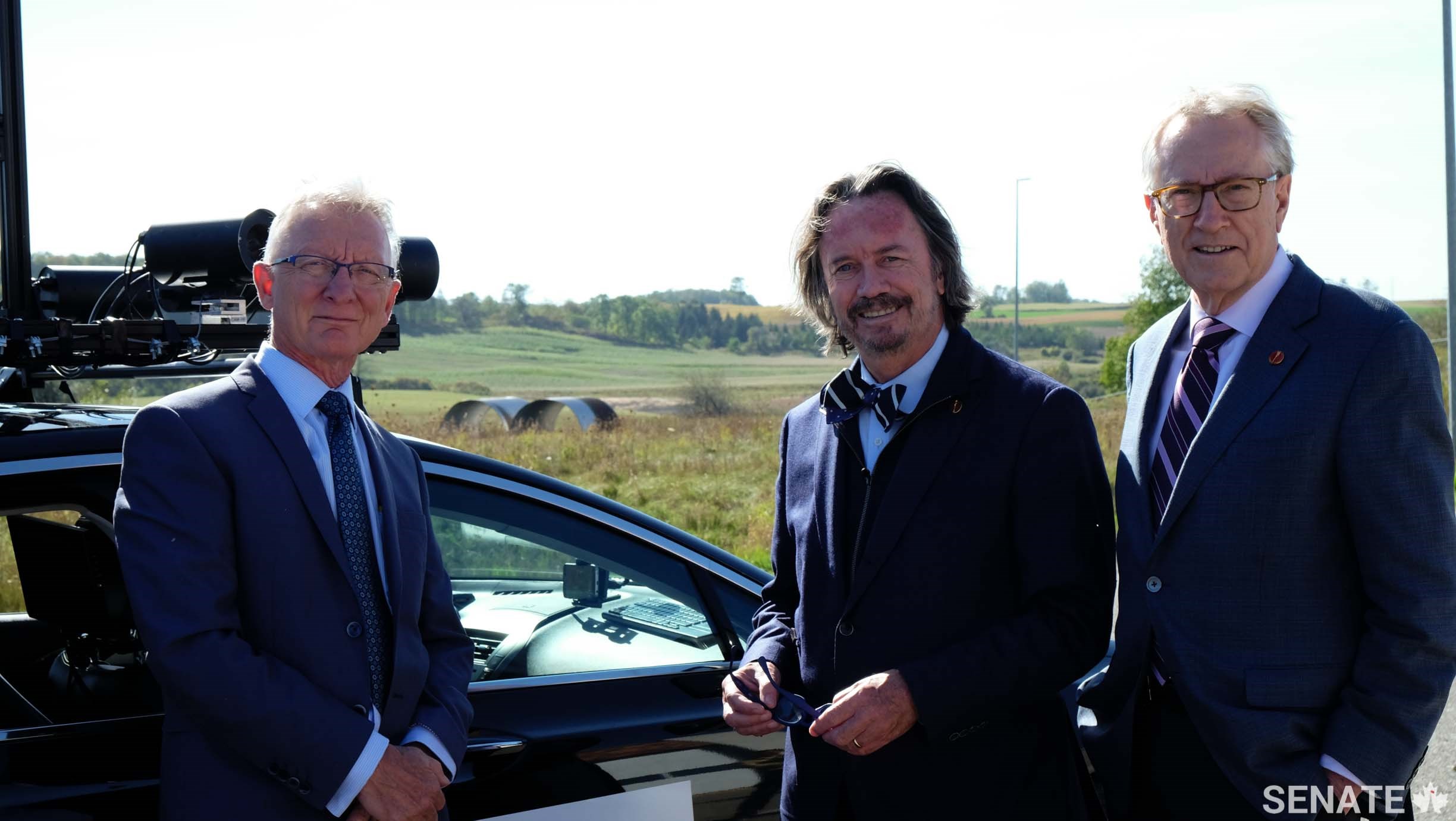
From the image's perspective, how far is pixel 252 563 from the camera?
193 cm

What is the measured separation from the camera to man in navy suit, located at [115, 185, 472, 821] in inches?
73.0

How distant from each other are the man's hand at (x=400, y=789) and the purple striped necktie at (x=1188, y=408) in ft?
4.49

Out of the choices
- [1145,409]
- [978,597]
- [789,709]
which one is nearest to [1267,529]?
[1145,409]

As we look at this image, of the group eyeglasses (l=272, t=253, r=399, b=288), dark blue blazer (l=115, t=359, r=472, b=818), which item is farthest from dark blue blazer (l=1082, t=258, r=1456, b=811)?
eyeglasses (l=272, t=253, r=399, b=288)

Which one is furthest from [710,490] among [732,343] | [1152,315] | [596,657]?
[732,343]

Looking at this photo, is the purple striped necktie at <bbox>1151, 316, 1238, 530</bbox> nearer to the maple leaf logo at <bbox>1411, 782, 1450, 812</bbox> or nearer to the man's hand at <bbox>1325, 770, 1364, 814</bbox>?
the man's hand at <bbox>1325, 770, 1364, 814</bbox>

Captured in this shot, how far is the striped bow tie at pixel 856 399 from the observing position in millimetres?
2260

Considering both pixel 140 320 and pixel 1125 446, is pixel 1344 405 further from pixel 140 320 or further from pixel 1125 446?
pixel 140 320

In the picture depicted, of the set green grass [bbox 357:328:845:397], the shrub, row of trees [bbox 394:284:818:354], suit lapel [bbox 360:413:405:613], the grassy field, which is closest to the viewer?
suit lapel [bbox 360:413:405:613]

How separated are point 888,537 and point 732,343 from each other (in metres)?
113

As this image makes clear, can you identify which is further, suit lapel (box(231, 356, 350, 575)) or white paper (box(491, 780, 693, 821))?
white paper (box(491, 780, 693, 821))

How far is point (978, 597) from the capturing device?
2131 millimetres

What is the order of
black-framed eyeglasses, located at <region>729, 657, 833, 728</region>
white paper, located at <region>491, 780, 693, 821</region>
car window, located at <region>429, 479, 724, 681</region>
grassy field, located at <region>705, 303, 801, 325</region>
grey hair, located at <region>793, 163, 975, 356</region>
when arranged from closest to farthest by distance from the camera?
black-framed eyeglasses, located at <region>729, 657, 833, 728</region>
grey hair, located at <region>793, 163, 975, 356</region>
white paper, located at <region>491, 780, 693, 821</region>
car window, located at <region>429, 479, 724, 681</region>
grassy field, located at <region>705, 303, 801, 325</region>

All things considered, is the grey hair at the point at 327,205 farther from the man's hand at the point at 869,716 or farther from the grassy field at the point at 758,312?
the grassy field at the point at 758,312
